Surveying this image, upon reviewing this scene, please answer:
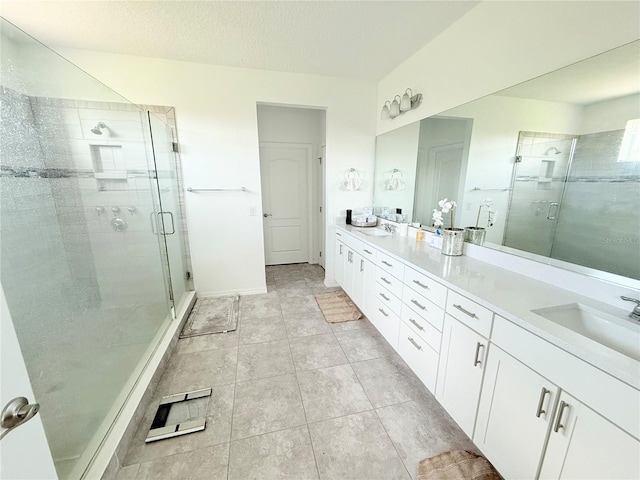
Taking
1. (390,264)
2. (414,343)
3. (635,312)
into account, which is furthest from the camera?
(390,264)

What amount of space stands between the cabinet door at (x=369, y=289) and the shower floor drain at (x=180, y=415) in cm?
147

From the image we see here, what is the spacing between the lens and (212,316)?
2.75 m

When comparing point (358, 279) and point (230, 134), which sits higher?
point (230, 134)

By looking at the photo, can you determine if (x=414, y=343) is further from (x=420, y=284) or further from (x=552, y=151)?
(x=552, y=151)

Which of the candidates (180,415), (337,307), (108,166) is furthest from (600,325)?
(108,166)

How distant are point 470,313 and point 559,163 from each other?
3.16 feet

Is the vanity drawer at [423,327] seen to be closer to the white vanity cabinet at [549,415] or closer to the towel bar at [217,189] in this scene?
the white vanity cabinet at [549,415]

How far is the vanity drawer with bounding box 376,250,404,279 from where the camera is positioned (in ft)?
6.18

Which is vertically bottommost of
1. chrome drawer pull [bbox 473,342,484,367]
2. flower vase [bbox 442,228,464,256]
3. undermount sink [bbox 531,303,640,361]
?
chrome drawer pull [bbox 473,342,484,367]

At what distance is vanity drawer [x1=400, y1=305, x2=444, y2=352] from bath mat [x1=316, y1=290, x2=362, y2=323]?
3.15ft

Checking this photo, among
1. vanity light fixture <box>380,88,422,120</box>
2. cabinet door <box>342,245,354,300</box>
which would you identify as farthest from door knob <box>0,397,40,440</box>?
vanity light fixture <box>380,88,422,120</box>

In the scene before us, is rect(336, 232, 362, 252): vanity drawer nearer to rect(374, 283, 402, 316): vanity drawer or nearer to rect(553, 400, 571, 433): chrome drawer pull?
rect(374, 283, 402, 316): vanity drawer

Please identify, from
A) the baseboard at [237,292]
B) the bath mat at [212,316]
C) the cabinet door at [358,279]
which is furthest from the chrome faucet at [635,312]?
the baseboard at [237,292]

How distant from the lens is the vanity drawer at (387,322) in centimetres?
196
